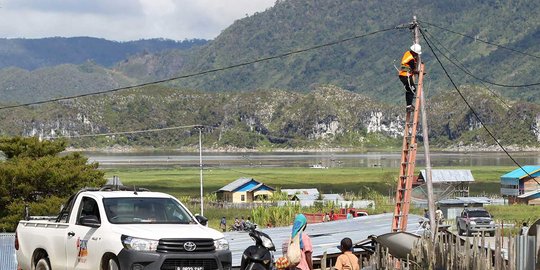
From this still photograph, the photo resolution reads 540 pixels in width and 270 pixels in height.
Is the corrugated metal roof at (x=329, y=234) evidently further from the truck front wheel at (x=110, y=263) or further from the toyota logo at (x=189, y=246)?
the toyota logo at (x=189, y=246)

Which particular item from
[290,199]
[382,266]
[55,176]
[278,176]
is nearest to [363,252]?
[382,266]

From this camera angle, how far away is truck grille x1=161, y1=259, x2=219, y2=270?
1493 cm

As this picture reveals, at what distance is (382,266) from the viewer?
66.3ft

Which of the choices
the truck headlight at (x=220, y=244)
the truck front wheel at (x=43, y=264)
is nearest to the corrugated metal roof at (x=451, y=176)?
the truck front wheel at (x=43, y=264)

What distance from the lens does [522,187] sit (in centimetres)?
9006

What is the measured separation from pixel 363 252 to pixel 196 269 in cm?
959

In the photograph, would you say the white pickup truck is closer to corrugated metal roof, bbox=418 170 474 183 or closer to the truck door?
the truck door

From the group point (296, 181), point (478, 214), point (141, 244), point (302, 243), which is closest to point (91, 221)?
point (141, 244)

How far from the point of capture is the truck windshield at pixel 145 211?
16.0m

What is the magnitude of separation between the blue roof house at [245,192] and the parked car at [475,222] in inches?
1809

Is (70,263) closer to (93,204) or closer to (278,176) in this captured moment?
(93,204)

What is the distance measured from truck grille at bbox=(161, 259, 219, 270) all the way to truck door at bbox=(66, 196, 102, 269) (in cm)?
129

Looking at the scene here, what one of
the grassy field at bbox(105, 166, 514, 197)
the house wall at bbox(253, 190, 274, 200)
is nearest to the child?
the house wall at bbox(253, 190, 274, 200)

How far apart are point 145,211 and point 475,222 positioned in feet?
106
